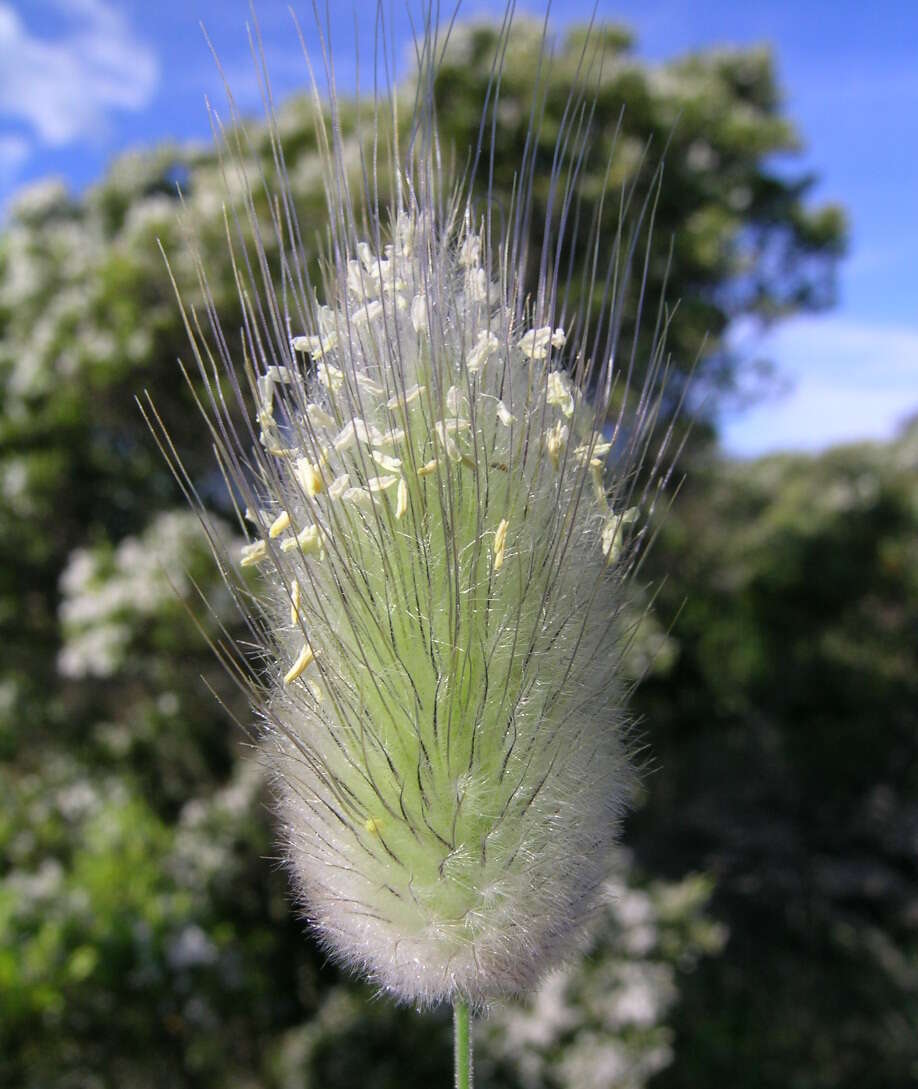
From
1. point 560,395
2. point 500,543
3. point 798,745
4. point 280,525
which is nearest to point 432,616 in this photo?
point 500,543

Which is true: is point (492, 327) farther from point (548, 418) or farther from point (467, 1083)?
point (467, 1083)

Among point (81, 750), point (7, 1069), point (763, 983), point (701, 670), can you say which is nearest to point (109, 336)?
point (81, 750)

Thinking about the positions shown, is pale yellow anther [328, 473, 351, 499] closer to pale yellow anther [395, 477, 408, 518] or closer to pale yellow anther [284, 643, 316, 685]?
pale yellow anther [395, 477, 408, 518]

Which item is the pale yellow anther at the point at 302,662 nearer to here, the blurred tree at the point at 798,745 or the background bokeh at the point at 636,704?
the background bokeh at the point at 636,704

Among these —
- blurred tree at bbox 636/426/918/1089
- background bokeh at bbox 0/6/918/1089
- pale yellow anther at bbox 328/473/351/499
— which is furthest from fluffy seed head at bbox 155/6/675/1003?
blurred tree at bbox 636/426/918/1089

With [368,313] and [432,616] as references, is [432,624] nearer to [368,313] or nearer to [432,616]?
[432,616]

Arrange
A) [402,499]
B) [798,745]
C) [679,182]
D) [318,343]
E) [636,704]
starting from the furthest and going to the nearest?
[798,745] < [636,704] < [679,182] < [318,343] < [402,499]
